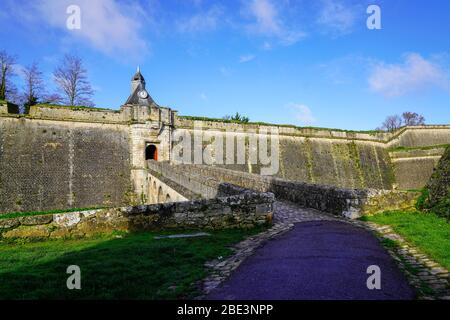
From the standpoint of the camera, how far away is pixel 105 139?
24.4 metres

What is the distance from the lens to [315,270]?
15.7 feet

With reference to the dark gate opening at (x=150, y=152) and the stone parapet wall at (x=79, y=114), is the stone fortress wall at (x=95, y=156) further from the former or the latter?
the dark gate opening at (x=150, y=152)

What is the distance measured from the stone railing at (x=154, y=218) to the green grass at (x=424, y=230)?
10.9 feet

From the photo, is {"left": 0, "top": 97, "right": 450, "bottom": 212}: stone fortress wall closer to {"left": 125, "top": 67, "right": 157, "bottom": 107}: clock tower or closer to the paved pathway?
{"left": 125, "top": 67, "right": 157, "bottom": 107}: clock tower

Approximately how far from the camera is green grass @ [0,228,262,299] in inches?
160

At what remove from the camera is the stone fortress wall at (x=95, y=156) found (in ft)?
68.8

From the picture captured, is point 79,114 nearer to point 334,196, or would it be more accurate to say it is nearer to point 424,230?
point 334,196

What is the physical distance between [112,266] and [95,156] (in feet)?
66.0

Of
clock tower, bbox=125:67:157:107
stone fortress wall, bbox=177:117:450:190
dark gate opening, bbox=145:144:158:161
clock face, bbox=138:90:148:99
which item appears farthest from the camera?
stone fortress wall, bbox=177:117:450:190

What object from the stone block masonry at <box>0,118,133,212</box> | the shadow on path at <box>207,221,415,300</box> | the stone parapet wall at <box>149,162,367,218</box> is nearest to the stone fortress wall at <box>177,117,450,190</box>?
the stone block masonry at <box>0,118,133,212</box>

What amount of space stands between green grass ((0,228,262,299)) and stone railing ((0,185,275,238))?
35 cm

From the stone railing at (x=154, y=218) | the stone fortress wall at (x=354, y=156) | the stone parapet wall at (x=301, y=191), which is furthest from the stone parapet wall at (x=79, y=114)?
the stone railing at (x=154, y=218)
